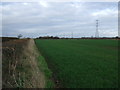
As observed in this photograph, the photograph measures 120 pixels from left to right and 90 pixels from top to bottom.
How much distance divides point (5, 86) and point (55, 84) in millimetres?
3930

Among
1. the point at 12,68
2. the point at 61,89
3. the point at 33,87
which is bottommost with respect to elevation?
the point at 61,89

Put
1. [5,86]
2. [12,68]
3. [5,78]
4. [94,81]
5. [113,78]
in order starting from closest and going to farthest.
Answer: [5,86], [5,78], [12,68], [94,81], [113,78]

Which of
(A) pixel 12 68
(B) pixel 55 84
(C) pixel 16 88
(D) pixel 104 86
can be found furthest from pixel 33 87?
(D) pixel 104 86

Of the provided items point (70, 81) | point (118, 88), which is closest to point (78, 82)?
point (70, 81)

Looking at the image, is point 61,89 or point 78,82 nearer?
point 61,89

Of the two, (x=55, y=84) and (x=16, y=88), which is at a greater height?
(x=16, y=88)

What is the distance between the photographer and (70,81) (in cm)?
982

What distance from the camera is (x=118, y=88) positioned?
862 cm

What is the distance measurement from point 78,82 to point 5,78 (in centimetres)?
412

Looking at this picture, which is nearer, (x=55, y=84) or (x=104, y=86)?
(x=104, y=86)

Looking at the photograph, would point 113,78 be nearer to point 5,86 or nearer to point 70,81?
point 70,81

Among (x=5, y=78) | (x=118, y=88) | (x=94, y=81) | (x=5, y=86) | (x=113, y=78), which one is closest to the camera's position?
(x=5, y=86)

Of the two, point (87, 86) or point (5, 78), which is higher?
point (5, 78)

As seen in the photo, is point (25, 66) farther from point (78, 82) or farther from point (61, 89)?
point (78, 82)
